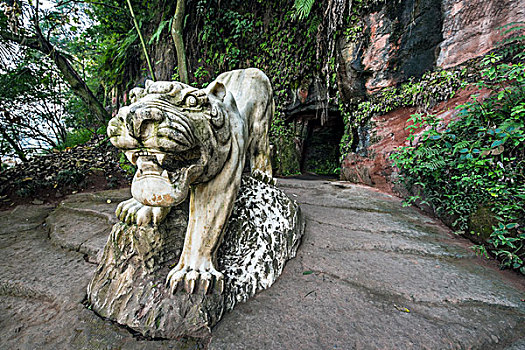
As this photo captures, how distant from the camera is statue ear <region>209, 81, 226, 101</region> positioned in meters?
1.14

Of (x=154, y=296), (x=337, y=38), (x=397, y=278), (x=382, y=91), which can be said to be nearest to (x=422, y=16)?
(x=382, y=91)

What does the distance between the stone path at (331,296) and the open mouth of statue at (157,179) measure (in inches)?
23.5

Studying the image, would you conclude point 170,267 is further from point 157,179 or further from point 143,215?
point 157,179

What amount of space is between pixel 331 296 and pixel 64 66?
663cm

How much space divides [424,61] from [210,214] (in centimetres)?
371

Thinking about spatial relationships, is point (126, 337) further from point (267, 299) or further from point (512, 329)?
point (512, 329)

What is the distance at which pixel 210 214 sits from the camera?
116 centimetres

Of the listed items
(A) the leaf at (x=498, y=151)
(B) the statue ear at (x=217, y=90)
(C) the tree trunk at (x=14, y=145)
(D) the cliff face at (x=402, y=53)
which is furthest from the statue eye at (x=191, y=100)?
(C) the tree trunk at (x=14, y=145)

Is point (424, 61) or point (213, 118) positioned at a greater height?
point (424, 61)

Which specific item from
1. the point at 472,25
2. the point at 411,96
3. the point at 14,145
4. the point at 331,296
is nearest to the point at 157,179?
the point at 331,296

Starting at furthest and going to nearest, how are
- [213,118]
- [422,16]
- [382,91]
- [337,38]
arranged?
1. [337,38]
2. [382,91]
3. [422,16]
4. [213,118]

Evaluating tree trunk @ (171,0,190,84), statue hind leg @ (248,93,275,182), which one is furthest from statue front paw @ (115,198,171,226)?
tree trunk @ (171,0,190,84)

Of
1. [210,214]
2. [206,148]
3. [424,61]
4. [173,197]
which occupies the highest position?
[424,61]

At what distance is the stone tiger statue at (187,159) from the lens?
2.91 feet
